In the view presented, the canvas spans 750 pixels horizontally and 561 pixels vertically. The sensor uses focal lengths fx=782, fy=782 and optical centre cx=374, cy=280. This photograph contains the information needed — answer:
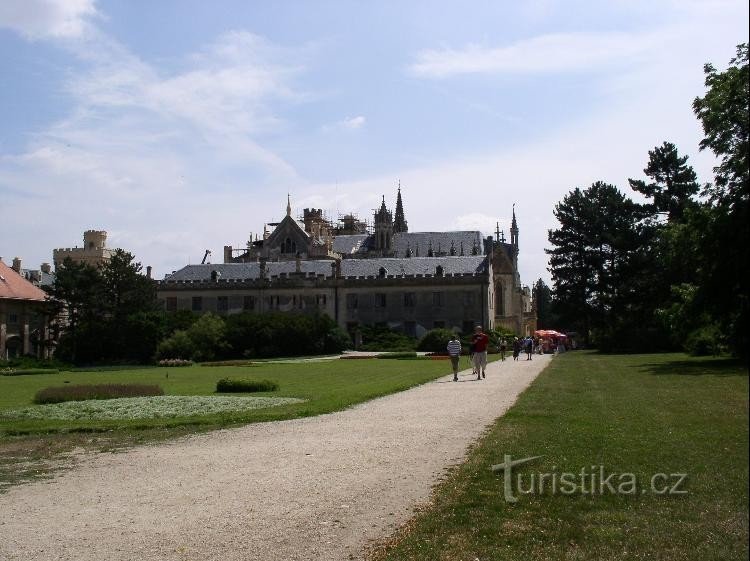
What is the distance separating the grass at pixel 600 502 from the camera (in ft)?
23.9

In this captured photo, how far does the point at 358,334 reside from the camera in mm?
77062

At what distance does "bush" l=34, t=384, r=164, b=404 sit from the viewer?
80.6ft

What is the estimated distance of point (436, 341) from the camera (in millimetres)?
65438

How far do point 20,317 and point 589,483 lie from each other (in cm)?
7344

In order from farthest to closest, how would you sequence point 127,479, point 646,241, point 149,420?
point 646,241
point 149,420
point 127,479

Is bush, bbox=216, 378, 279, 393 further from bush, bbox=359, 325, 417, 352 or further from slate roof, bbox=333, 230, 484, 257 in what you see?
slate roof, bbox=333, 230, 484, 257

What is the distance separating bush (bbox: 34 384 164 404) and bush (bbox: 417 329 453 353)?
3975cm

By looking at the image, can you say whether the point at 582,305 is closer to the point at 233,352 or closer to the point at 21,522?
the point at 233,352

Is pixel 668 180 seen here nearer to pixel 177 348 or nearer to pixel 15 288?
pixel 177 348

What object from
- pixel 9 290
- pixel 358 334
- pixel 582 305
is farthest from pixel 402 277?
pixel 9 290

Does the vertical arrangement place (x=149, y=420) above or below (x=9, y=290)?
below

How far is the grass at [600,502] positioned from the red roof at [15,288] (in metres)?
67.1

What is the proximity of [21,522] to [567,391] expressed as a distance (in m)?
16.5

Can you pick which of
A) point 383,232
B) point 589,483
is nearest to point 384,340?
point 383,232
